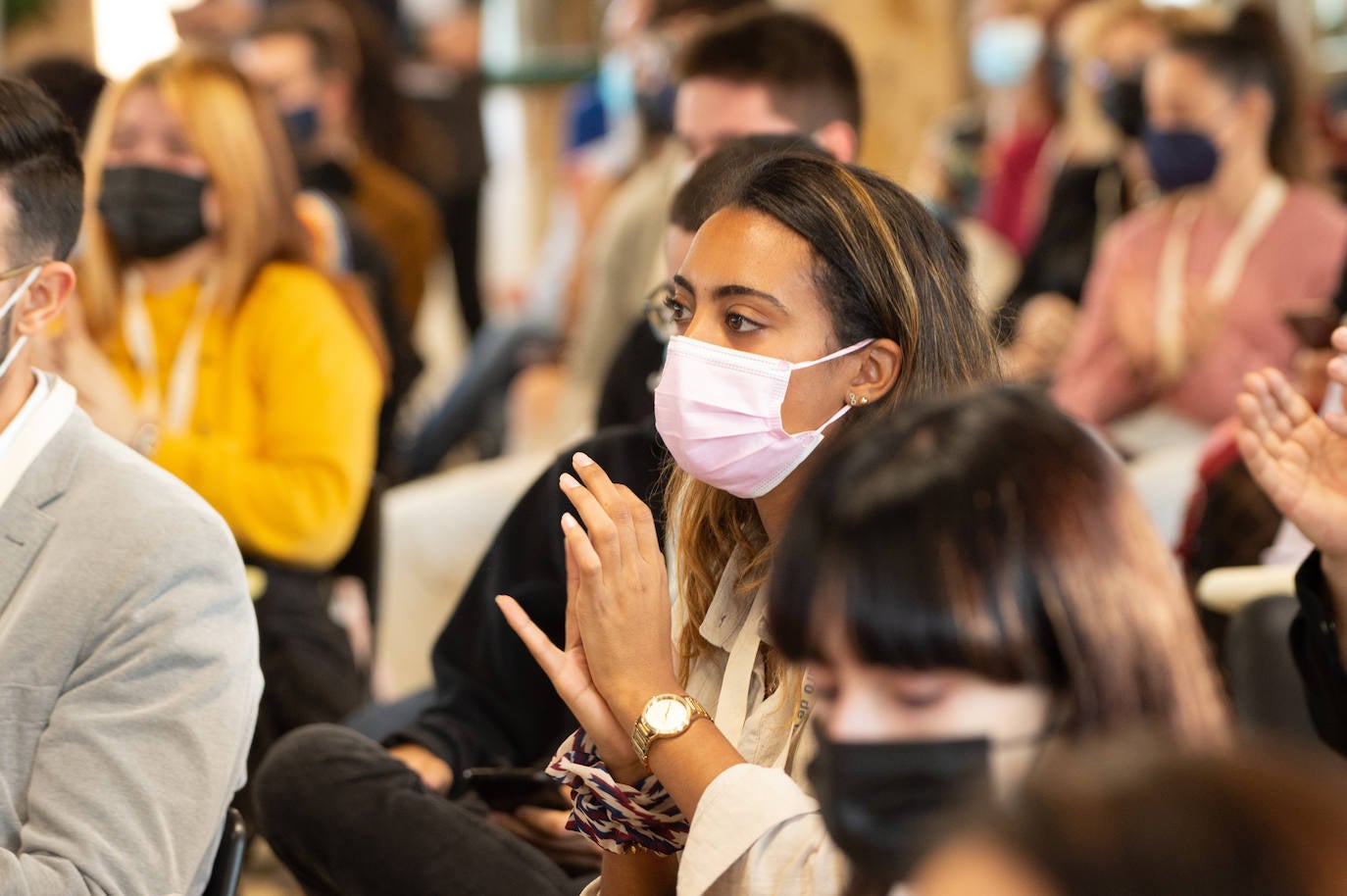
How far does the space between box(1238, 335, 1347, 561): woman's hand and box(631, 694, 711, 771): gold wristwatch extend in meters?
0.75

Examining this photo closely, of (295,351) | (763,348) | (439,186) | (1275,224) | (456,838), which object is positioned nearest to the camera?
(763,348)

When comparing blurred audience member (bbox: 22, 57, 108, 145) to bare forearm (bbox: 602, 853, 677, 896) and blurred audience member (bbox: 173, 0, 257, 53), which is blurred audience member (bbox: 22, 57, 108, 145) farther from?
bare forearm (bbox: 602, 853, 677, 896)

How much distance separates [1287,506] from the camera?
1.77 meters

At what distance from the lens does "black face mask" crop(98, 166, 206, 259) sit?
8.95 ft

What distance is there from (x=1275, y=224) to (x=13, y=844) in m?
2.91

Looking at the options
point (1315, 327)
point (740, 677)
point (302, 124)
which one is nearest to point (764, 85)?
point (1315, 327)

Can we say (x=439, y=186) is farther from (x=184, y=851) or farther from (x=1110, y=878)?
(x=1110, y=878)

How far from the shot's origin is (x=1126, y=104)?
13.4 ft

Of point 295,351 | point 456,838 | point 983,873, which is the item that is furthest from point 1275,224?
point 983,873

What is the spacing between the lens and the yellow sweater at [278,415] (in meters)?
2.70

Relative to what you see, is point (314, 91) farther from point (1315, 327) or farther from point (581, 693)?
point (581, 693)

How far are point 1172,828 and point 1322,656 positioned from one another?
127 centimetres

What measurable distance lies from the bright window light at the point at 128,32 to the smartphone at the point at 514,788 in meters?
6.34

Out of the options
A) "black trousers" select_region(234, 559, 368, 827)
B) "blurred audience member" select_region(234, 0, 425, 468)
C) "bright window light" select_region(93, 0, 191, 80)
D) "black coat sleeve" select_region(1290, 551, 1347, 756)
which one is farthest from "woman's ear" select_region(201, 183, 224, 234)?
"bright window light" select_region(93, 0, 191, 80)
